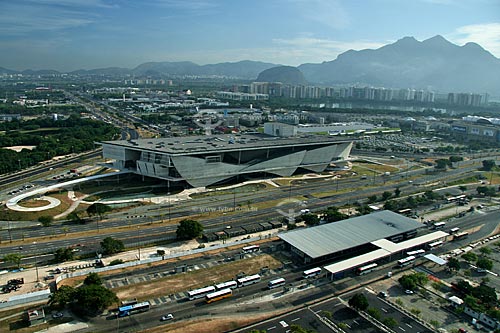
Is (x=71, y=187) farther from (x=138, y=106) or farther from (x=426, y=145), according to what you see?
(x=138, y=106)

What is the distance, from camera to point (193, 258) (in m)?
35.2

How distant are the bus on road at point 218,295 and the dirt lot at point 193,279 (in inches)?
86.2

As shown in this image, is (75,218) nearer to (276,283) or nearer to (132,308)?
(132,308)

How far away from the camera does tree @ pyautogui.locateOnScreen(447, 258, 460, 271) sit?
33463mm

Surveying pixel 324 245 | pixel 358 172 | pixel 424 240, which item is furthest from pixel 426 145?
pixel 324 245

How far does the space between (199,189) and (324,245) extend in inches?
1008

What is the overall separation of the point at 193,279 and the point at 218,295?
3.79 meters

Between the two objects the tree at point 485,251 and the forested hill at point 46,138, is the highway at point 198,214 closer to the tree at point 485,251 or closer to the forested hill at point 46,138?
the tree at point 485,251

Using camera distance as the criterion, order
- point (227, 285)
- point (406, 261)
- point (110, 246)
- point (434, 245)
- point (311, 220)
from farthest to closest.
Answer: point (311, 220), point (434, 245), point (406, 261), point (110, 246), point (227, 285)

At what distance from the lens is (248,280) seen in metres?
30.6

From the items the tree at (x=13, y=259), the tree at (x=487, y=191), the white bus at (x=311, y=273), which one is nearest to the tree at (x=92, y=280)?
the tree at (x=13, y=259)

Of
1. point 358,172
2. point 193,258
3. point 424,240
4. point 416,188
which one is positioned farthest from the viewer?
point 358,172

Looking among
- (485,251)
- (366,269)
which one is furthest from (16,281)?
(485,251)

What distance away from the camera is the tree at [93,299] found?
25.8 m
